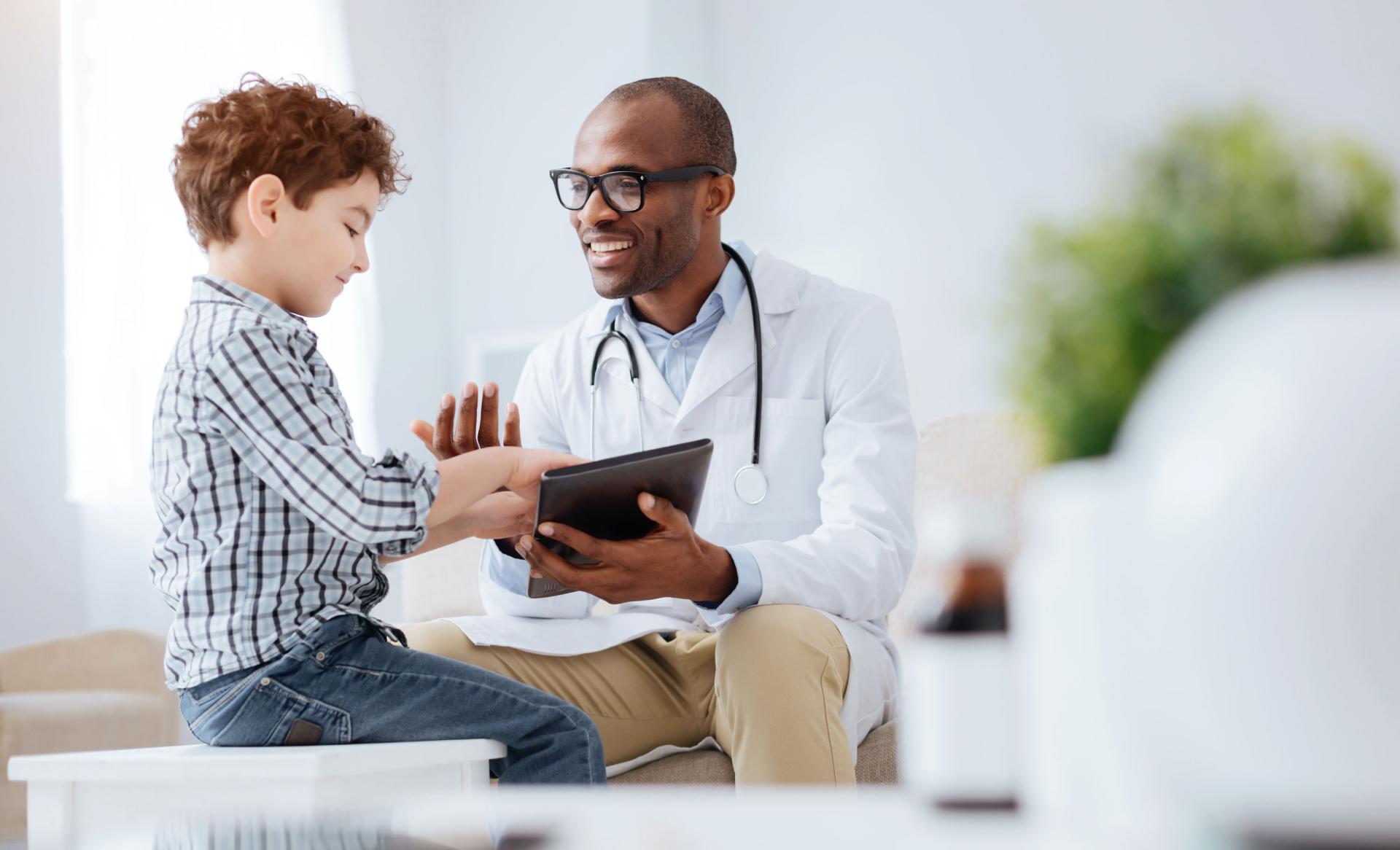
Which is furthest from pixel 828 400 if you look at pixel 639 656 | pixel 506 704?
pixel 506 704

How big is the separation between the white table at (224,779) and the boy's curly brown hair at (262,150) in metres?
0.63

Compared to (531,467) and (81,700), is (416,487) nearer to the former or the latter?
(531,467)

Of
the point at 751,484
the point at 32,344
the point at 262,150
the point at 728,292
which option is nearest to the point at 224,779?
the point at 262,150

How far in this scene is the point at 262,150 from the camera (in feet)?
4.75

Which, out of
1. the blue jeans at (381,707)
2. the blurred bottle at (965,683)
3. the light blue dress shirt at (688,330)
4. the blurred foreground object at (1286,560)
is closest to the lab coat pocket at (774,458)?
the light blue dress shirt at (688,330)

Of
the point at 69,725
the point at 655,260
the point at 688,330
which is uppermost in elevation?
the point at 655,260

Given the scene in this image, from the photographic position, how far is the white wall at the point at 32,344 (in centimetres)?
322

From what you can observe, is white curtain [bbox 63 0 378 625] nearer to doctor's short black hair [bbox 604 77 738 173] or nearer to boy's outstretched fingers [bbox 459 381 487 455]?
doctor's short black hair [bbox 604 77 738 173]

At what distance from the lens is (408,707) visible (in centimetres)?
129

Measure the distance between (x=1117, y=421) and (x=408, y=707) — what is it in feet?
3.21

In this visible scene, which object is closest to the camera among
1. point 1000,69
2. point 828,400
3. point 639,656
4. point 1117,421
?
point 1117,421

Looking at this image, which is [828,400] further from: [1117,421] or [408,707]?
[1117,421]

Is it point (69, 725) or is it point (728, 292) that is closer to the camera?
point (728, 292)

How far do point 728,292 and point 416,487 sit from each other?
844 millimetres
